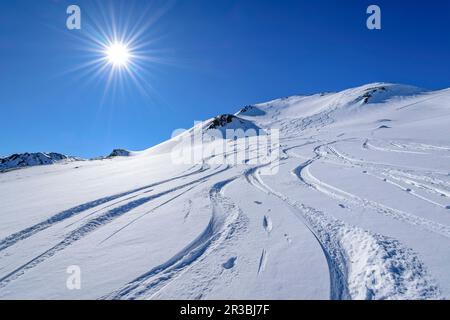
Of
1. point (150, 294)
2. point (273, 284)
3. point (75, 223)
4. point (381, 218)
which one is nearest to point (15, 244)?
point (75, 223)

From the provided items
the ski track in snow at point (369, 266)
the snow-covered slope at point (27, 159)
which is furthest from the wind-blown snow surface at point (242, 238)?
the snow-covered slope at point (27, 159)

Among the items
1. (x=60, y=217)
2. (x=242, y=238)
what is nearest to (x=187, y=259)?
(x=242, y=238)

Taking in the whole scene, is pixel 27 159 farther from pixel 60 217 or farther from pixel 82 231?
pixel 82 231

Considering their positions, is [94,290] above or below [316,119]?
below

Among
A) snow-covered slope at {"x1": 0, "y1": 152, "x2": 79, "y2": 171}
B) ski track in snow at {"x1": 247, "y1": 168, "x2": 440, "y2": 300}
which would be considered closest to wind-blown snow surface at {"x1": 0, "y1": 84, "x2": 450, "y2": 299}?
ski track in snow at {"x1": 247, "y1": 168, "x2": 440, "y2": 300}

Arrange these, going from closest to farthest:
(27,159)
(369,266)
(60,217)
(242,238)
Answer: (369,266) → (242,238) → (60,217) → (27,159)

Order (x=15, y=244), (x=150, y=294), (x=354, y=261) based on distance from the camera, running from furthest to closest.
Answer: (x=15, y=244) < (x=354, y=261) < (x=150, y=294)

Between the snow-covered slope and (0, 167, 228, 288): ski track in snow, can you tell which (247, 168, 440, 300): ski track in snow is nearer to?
(0, 167, 228, 288): ski track in snow

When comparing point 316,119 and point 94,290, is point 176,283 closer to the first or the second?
point 94,290

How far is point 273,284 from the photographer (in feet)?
11.6

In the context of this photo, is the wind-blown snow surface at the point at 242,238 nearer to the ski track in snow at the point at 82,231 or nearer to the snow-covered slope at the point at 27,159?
the ski track in snow at the point at 82,231

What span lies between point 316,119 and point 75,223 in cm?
4175

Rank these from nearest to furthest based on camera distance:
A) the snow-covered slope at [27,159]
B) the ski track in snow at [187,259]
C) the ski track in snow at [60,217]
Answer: the ski track in snow at [187,259], the ski track in snow at [60,217], the snow-covered slope at [27,159]

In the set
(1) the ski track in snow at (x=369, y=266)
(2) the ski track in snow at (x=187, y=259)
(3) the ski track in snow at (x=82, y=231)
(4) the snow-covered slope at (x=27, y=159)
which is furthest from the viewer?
(4) the snow-covered slope at (x=27, y=159)
